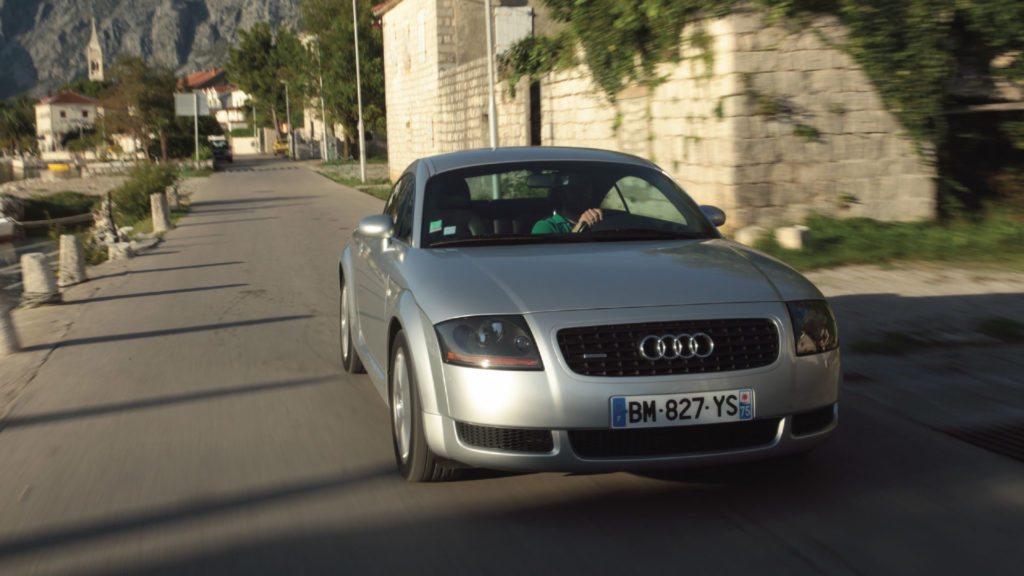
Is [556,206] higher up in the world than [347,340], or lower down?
higher up

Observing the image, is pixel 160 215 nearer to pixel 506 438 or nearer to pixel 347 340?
pixel 347 340

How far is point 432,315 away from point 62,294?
30.7 feet

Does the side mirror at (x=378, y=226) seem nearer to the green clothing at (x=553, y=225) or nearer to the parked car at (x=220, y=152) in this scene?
the green clothing at (x=553, y=225)

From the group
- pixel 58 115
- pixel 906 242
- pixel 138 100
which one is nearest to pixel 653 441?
pixel 906 242

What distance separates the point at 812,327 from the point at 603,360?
3.08 ft

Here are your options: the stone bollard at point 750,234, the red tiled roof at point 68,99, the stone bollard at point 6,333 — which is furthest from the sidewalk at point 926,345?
the red tiled roof at point 68,99

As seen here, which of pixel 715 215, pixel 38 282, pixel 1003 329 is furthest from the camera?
pixel 38 282

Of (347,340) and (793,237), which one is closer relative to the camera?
(347,340)

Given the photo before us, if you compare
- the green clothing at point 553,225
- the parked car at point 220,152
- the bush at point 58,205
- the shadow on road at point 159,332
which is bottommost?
the bush at point 58,205

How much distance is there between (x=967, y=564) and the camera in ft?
11.1

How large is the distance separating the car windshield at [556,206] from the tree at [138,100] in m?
64.9

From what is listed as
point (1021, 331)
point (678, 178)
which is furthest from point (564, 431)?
point (678, 178)

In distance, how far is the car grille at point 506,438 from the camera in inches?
150

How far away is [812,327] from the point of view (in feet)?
13.5
